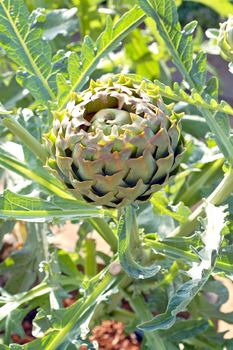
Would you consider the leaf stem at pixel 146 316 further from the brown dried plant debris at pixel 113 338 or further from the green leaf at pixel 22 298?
the brown dried plant debris at pixel 113 338

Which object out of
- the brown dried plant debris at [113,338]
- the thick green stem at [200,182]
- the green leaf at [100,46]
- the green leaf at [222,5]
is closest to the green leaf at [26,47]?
the green leaf at [100,46]

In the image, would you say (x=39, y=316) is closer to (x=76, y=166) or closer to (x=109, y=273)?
(x=109, y=273)

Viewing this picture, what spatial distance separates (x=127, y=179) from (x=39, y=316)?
0.77ft

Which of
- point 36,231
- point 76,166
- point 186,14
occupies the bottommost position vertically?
point 186,14

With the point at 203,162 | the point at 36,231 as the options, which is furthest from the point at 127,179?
the point at 36,231

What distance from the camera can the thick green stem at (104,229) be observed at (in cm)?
75

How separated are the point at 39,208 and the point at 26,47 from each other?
0.18 meters

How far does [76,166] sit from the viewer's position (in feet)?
1.79

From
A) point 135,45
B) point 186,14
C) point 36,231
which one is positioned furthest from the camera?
point 186,14

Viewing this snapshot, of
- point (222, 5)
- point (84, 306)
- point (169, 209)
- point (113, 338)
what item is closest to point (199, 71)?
point (169, 209)

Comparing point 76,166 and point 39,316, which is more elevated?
point 76,166

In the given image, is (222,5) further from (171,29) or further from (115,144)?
(115,144)

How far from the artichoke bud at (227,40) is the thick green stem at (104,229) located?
22 centimetres

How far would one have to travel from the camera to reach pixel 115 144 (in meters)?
0.53
